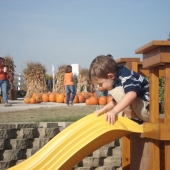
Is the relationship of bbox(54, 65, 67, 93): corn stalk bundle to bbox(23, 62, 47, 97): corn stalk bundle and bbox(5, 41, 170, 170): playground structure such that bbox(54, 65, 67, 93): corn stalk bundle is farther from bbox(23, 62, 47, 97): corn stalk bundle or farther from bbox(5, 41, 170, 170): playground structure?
bbox(5, 41, 170, 170): playground structure

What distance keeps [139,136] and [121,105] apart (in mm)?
295

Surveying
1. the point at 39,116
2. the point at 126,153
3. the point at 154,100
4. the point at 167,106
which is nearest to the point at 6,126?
the point at 126,153

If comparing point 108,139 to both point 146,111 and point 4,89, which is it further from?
point 4,89

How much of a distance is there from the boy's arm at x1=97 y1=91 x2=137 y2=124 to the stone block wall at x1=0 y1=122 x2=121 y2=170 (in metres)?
1.53

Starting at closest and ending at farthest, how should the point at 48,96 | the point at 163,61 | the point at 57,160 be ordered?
the point at 163,61
the point at 57,160
the point at 48,96

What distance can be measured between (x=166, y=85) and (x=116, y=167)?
2174 millimetres

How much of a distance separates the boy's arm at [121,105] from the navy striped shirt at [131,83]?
0.18 ft

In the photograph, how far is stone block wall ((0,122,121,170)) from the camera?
4.05m

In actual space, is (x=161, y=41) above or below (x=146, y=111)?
above

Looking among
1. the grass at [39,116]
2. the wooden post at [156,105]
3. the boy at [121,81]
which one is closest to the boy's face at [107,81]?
the boy at [121,81]

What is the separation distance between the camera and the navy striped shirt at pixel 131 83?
3015 mm

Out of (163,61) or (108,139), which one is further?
(108,139)

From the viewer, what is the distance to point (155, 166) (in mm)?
2680

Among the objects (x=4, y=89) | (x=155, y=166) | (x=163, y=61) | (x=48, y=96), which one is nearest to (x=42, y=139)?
(x=155, y=166)
